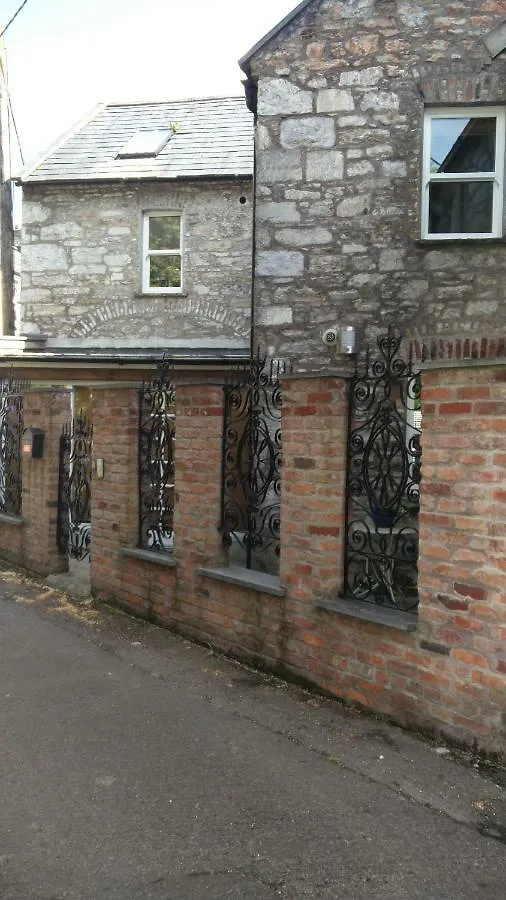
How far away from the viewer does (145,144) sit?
13.7 metres

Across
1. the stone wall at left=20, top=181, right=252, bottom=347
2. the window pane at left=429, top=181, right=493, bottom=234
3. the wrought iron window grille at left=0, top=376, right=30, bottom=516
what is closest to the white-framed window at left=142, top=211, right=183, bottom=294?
the stone wall at left=20, top=181, right=252, bottom=347

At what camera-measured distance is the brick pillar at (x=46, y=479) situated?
7.68 metres

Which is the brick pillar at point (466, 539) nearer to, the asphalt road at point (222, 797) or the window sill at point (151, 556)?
the asphalt road at point (222, 797)

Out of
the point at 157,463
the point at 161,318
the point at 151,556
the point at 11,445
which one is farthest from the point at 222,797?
the point at 161,318

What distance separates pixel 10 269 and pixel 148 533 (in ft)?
25.5

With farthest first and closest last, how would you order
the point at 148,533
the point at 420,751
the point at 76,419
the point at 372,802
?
the point at 76,419 < the point at 148,533 < the point at 420,751 < the point at 372,802

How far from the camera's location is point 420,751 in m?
3.68

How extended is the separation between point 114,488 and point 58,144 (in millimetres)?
10151

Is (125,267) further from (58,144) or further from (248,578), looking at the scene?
(248,578)

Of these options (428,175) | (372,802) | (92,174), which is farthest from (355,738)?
(92,174)

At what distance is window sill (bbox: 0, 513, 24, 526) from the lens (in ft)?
27.0

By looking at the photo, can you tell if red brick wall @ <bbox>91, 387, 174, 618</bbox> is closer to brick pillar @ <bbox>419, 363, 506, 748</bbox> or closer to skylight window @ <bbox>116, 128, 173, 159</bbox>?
brick pillar @ <bbox>419, 363, 506, 748</bbox>

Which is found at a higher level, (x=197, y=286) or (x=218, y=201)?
(x=218, y=201)

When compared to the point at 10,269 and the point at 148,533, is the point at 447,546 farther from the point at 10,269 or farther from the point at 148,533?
the point at 10,269
